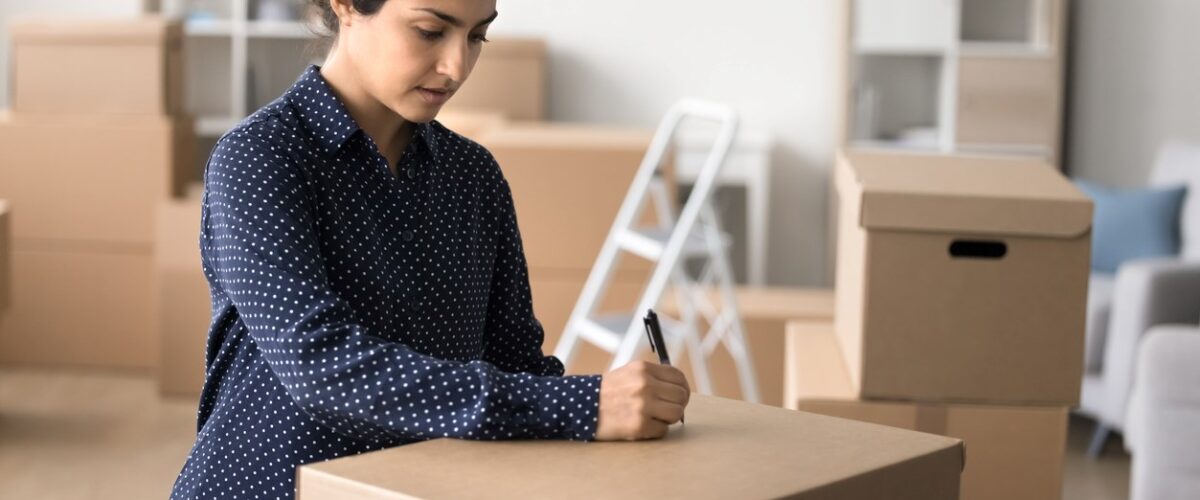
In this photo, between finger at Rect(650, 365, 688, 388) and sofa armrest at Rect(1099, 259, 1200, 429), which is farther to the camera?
sofa armrest at Rect(1099, 259, 1200, 429)

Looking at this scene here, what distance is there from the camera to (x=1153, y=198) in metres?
4.39

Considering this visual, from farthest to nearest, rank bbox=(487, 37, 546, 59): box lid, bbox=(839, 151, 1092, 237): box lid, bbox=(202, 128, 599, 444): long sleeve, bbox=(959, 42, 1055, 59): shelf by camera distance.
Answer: bbox=(487, 37, 546, 59): box lid < bbox=(959, 42, 1055, 59): shelf < bbox=(839, 151, 1092, 237): box lid < bbox=(202, 128, 599, 444): long sleeve

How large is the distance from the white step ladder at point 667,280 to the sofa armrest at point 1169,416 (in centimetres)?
99

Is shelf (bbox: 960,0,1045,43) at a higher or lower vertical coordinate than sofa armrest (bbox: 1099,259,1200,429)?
higher

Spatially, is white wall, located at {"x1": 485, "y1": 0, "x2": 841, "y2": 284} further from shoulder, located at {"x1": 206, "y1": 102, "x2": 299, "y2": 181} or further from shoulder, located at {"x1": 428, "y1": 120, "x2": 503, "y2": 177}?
shoulder, located at {"x1": 206, "y1": 102, "x2": 299, "y2": 181}

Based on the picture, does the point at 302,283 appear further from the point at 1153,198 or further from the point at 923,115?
the point at 923,115

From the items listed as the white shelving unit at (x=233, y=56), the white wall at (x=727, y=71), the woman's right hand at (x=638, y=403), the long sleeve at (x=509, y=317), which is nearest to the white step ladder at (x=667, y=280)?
the white wall at (x=727, y=71)

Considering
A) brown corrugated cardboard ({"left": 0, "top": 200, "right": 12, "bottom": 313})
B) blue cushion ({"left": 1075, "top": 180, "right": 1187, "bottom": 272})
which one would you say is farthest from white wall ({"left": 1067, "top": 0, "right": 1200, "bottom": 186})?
brown corrugated cardboard ({"left": 0, "top": 200, "right": 12, "bottom": 313})

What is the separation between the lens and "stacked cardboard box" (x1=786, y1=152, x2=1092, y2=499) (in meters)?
2.12

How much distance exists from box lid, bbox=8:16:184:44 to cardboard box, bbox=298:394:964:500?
3.74 m

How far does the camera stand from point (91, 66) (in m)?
4.61

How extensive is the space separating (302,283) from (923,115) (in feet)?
15.5

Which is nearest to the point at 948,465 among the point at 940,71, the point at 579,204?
the point at 579,204

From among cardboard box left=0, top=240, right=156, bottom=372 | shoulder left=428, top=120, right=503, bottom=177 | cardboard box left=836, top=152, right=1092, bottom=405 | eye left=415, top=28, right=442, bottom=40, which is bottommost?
cardboard box left=0, top=240, right=156, bottom=372
